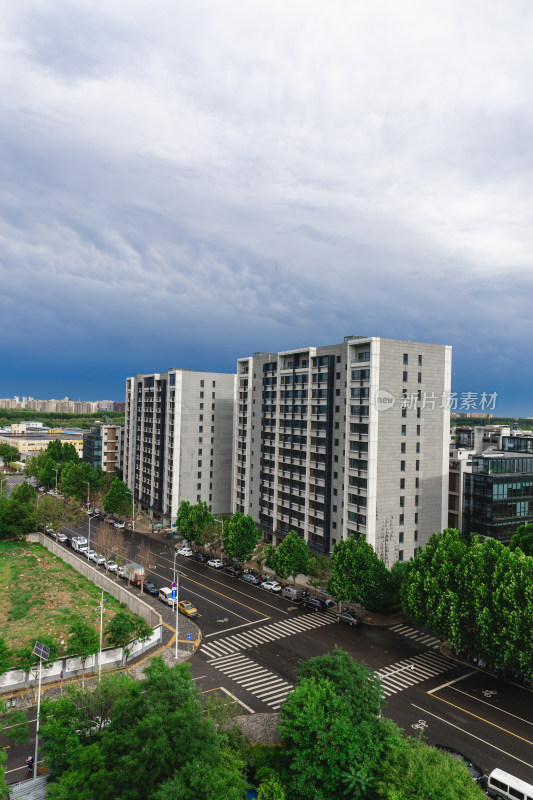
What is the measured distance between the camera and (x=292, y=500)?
76.2 meters

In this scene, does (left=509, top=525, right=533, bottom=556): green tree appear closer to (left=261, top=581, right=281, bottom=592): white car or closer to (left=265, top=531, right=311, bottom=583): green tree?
(left=265, top=531, right=311, bottom=583): green tree

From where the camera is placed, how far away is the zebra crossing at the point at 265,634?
47344 mm

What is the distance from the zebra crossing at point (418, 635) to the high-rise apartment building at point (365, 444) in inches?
398

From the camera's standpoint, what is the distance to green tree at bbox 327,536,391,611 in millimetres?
53781

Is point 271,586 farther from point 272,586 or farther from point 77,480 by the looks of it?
point 77,480

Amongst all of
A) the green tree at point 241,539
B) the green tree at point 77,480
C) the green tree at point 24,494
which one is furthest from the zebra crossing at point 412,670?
the green tree at point 77,480

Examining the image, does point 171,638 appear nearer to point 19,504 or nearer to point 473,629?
point 473,629

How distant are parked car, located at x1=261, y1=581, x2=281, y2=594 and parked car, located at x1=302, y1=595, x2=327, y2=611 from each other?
528 centimetres

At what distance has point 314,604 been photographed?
58812mm

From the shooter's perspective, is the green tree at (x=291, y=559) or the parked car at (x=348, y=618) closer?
the parked car at (x=348, y=618)

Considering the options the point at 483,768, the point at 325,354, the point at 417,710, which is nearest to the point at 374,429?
the point at 325,354

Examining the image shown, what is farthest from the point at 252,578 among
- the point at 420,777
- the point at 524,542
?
the point at 420,777

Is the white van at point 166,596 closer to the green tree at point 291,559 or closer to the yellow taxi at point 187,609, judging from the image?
the yellow taxi at point 187,609

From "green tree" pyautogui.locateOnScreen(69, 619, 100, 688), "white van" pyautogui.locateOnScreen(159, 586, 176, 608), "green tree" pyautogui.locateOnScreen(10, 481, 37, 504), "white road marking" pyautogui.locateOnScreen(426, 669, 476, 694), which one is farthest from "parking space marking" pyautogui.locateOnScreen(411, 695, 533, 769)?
"green tree" pyautogui.locateOnScreen(10, 481, 37, 504)
